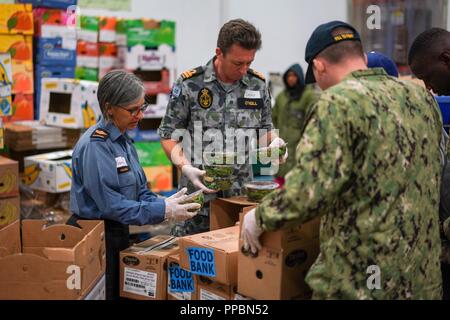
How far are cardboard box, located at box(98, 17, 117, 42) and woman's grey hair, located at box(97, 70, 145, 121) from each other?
11.1 feet

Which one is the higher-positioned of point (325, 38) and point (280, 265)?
point (325, 38)

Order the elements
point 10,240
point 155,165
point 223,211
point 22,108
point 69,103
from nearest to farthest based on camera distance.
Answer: point 10,240, point 223,211, point 69,103, point 22,108, point 155,165

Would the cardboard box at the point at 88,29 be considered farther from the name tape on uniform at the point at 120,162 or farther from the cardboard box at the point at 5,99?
the name tape on uniform at the point at 120,162

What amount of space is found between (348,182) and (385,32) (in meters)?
5.15

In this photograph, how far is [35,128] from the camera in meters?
4.70

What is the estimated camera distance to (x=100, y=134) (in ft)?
8.09

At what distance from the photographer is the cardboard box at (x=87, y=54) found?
564 cm

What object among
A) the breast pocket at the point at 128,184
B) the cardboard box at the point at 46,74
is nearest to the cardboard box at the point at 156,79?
the cardboard box at the point at 46,74

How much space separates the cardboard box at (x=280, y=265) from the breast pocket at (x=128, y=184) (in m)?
0.72

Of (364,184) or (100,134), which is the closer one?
(364,184)

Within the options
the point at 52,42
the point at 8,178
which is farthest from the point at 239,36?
the point at 52,42

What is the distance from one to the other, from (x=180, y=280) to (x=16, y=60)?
322 cm

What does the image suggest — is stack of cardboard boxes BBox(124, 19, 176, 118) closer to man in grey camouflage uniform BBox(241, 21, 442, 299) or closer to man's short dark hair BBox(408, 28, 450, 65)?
man's short dark hair BBox(408, 28, 450, 65)

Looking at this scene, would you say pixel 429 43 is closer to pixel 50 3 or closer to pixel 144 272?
pixel 144 272
